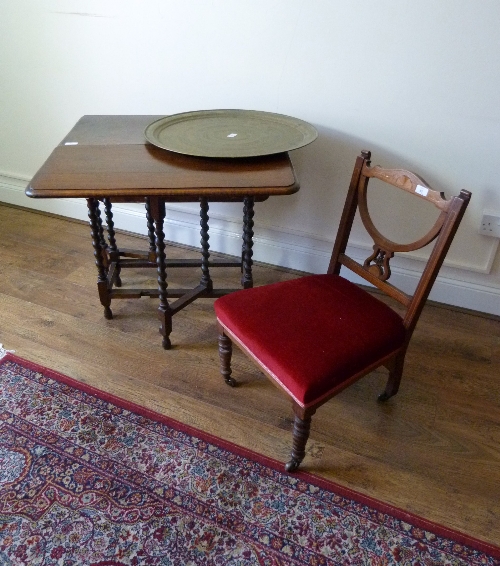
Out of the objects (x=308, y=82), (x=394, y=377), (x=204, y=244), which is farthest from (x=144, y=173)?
(x=394, y=377)

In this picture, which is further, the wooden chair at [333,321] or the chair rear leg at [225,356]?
the chair rear leg at [225,356]

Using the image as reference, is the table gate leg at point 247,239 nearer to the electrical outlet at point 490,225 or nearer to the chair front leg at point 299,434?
the chair front leg at point 299,434

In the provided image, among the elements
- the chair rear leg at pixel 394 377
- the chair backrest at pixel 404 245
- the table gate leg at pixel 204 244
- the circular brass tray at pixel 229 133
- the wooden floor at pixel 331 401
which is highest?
the circular brass tray at pixel 229 133

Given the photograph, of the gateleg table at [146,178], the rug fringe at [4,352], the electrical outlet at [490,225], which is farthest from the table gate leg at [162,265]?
the electrical outlet at [490,225]

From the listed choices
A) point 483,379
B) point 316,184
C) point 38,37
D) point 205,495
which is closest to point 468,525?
point 483,379

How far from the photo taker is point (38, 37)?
2.27m

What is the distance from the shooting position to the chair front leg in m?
1.27

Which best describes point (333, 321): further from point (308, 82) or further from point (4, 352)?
point (4, 352)

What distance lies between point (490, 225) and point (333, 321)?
0.92m

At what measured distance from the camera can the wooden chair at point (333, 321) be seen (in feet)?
4.11

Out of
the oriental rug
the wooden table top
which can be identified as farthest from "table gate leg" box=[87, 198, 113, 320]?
the oriental rug

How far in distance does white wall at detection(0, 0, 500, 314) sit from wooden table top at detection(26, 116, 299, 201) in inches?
19.3

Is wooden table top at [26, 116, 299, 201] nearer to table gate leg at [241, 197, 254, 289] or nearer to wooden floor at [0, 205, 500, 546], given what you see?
table gate leg at [241, 197, 254, 289]

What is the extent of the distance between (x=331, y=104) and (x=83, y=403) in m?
1.50
